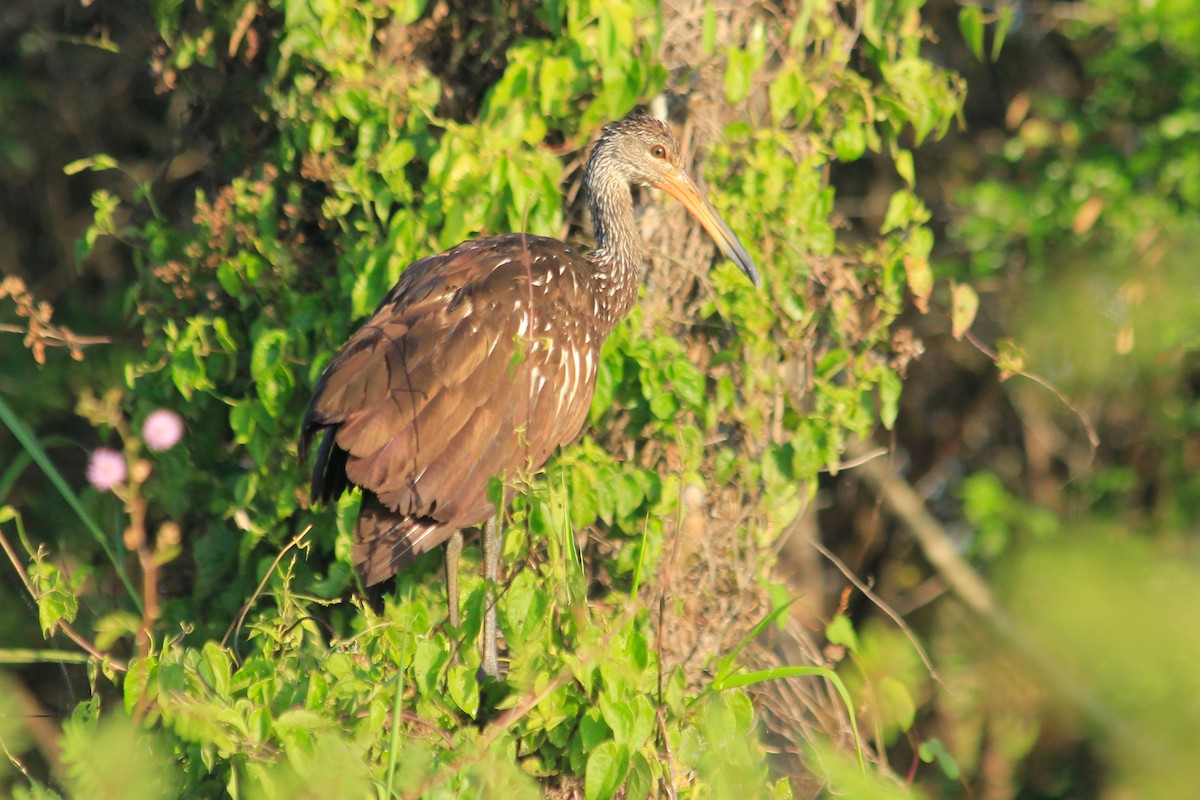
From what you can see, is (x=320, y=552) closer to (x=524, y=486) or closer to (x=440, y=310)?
(x=440, y=310)

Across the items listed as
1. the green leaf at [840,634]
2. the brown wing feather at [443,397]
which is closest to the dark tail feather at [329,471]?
the brown wing feather at [443,397]

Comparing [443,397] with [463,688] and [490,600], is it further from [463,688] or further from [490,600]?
[463,688]

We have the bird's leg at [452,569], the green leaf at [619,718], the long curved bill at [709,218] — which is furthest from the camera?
the long curved bill at [709,218]

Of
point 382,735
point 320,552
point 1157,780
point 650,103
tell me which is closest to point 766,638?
point 320,552

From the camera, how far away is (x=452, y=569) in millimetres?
3453

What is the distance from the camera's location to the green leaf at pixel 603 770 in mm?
2264

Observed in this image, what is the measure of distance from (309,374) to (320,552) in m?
0.55

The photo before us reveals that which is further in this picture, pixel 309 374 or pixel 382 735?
pixel 309 374

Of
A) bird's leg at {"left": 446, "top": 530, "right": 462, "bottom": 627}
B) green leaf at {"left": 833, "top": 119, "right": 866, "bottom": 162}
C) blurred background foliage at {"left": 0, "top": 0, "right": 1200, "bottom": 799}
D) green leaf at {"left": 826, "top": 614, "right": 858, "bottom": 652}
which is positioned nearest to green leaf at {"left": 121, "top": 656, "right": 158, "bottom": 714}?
blurred background foliage at {"left": 0, "top": 0, "right": 1200, "bottom": 799}

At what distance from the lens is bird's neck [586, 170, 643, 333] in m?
3.62

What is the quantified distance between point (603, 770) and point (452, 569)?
126 cm

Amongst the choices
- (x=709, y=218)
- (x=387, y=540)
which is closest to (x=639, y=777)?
(x=387, y=540)

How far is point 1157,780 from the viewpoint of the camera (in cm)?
111

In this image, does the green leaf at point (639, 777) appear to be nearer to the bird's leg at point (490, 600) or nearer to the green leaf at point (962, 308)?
the bird's leg at point (490, 600)
